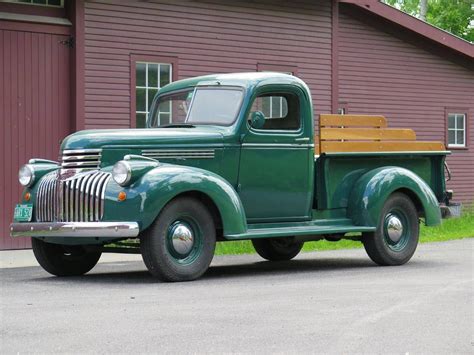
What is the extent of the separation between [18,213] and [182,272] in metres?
1.99

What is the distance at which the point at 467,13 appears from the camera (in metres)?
43.4

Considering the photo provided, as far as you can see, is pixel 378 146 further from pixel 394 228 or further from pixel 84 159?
pixel 84 159

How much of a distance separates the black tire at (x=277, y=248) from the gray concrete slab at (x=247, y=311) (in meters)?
1.19

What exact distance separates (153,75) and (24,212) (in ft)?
22.2

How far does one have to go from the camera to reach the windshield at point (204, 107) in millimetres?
11156

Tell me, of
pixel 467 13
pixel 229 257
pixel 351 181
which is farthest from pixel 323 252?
pixel 467 13

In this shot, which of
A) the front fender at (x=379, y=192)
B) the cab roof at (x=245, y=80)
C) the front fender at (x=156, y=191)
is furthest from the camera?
→ the front fender at (x=379, y=192)

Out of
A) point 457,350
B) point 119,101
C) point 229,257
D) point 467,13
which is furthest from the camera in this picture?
point 467,13

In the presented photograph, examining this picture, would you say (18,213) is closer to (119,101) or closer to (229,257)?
(229,257)

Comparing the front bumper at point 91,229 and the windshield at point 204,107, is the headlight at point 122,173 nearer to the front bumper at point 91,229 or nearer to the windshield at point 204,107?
the front bumper at point 91,229

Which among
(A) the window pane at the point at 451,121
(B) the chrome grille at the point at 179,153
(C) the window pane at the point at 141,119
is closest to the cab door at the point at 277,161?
(B) the chrome grille at the point at 179,153

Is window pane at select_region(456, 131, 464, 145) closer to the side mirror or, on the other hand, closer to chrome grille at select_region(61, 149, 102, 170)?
the side mirror

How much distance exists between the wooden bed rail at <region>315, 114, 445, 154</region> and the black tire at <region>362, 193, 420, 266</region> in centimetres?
64

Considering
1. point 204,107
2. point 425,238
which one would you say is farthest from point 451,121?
point 204,107
